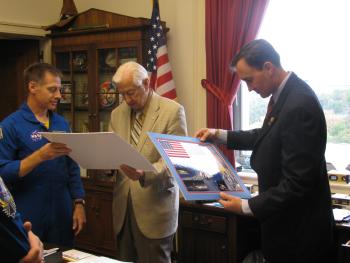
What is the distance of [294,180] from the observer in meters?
1.68

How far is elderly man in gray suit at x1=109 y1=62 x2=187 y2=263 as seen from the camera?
7.58ft

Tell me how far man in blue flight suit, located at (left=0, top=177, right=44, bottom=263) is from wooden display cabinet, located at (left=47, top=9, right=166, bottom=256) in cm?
257

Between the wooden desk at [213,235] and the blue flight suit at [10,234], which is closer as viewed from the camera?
the blue flight suit at [10,234]

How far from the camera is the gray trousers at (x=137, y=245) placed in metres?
2.32

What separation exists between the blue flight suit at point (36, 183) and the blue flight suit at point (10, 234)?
927 millimetres

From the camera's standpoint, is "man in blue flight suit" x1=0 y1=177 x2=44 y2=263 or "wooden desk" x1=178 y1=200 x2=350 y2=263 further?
"wooden desk" x1=178 y1=200 x2=350 y2=263

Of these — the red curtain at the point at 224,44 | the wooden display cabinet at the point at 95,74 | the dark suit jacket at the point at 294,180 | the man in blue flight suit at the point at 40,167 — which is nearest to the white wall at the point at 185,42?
the red curtain at the point at 224,44

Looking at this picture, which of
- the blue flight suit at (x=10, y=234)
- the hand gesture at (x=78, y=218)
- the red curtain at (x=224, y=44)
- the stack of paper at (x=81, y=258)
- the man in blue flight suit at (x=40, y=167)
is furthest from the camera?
the red curtain at (x=224, y=44)

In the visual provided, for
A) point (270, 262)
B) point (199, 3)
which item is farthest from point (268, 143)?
point (199, 3)

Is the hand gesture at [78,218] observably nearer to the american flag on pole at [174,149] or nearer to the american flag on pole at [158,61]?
the american flag on pole at [174,149]

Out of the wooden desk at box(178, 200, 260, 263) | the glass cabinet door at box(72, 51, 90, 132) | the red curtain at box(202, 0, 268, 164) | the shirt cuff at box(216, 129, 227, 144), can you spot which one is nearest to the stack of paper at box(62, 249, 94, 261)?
the shirt cuff at box(216, 129, 227, 144)

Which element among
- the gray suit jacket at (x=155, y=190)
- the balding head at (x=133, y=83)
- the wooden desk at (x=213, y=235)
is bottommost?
the wooden desk at (x=213, y=235)

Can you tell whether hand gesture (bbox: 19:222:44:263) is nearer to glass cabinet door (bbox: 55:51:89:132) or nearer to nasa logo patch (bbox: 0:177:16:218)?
nasa logo patch (bbox: 0:177:16:218)

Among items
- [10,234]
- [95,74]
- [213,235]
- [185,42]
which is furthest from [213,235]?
[10,234]
